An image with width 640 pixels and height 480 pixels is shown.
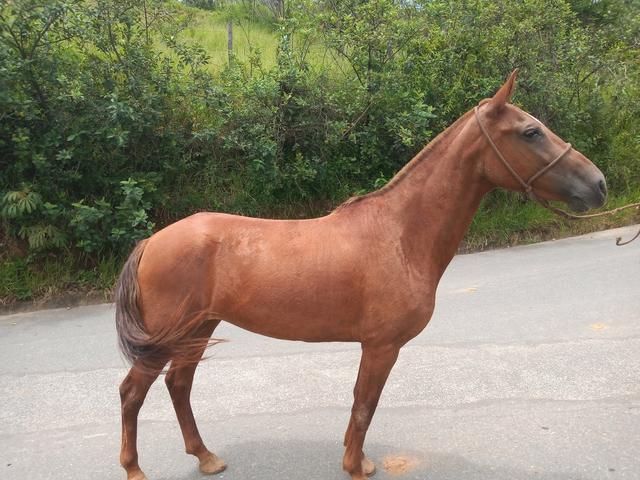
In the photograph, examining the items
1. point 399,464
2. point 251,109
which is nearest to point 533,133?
point 399,464

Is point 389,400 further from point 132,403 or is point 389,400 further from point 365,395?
point 132,403

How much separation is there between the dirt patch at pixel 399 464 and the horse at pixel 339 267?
1.14 ft

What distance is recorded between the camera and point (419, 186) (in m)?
2.16

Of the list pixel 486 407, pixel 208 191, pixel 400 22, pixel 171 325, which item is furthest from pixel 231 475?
pixel 400 22

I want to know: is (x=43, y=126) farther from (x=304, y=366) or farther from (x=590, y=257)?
(x=590, y=257)

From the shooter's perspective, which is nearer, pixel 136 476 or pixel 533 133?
pixel 533 133

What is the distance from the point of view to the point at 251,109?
17.7 ft

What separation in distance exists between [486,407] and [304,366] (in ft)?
4.01

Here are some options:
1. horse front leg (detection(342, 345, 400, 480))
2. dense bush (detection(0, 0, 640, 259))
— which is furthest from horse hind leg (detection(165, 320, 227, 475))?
dense bush (detection(0, 0, 640, 259))

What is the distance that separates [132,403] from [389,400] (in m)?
1.52

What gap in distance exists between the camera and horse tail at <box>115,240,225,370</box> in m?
2.17

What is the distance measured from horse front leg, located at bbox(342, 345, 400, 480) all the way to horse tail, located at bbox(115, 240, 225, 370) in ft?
2.26

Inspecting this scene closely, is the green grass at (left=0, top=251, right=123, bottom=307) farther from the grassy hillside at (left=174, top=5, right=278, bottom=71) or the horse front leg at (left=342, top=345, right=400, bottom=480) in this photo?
the grassy hillside at (left=174, top=5, right=278, bottom=71)

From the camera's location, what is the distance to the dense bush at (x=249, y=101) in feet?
15.6
